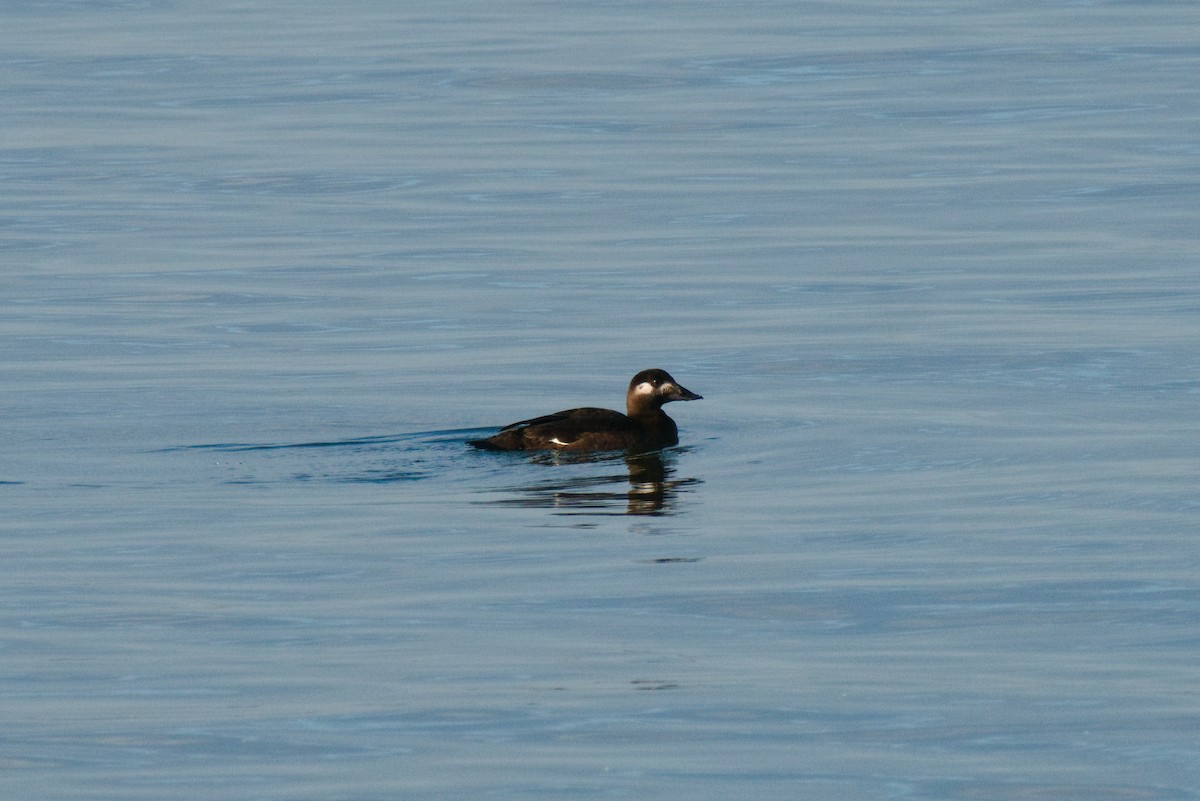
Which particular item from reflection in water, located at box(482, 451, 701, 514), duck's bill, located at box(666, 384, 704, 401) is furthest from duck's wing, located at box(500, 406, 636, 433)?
duck's bill, located at box(666, 384, 704, 401)

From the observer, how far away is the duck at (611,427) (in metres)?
13.4

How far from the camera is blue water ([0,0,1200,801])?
789 centimetres

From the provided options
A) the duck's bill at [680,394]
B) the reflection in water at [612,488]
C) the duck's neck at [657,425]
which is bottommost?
the reflection in water at [612,488]

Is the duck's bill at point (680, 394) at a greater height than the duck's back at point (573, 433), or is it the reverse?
the duck's bill at point (680, 394)

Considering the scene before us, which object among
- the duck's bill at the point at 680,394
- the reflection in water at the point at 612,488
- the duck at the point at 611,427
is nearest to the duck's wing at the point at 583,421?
the duck at the point at 611,427

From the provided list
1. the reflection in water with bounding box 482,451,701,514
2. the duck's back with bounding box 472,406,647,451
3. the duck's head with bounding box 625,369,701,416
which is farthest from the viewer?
the duck's head with bounding box 625,369,701,416

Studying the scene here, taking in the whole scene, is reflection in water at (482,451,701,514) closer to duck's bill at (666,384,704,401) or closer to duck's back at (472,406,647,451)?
duck's back at (472,406,647,451)

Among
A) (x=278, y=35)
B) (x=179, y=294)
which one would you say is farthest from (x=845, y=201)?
(x=278, y=35)

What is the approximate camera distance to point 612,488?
1280 cm

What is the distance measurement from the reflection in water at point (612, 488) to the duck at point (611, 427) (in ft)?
0.28

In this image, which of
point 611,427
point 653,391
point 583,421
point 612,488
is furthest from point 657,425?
point 612,488

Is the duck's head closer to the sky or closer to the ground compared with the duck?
closer to the sky

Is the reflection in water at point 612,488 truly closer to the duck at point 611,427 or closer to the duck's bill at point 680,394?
the duck at point 611,427

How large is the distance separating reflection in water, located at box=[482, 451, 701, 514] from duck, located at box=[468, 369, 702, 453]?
9 centimetres
